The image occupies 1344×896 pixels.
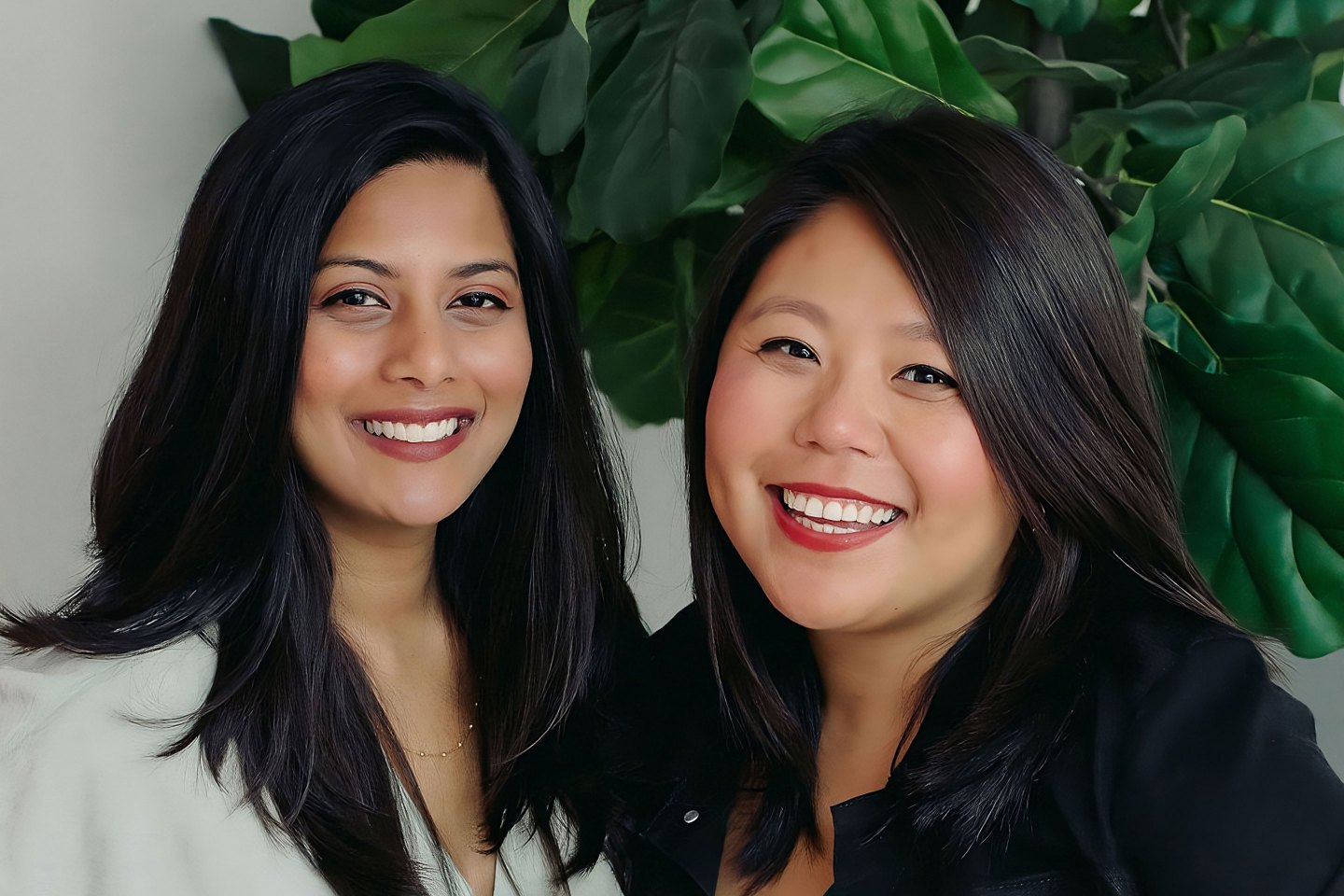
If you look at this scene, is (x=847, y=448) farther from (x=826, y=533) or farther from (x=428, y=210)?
(x=428, y=210)

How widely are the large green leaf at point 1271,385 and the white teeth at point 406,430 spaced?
2.90 ft

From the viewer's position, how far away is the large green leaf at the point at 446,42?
175 centimetres

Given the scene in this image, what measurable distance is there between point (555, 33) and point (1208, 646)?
4.05ft

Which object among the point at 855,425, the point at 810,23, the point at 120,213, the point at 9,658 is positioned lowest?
the point at 9,658

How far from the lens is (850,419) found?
1223mm

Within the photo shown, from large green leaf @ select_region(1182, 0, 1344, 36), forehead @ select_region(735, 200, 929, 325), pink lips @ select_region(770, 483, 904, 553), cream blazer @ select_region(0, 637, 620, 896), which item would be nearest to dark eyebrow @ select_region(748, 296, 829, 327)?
forehead @ select_region(735, 200, 929, 325)

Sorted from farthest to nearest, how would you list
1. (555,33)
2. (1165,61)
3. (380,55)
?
(1165,61), (555,33), (380,55)

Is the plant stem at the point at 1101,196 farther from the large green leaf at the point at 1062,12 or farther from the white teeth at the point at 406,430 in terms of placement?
the white teeth at the point at 406,430

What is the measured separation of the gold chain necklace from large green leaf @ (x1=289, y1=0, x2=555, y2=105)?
2.72 feet

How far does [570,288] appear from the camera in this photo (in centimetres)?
162

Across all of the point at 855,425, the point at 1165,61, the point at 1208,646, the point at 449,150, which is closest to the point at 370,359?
the point at 449,150

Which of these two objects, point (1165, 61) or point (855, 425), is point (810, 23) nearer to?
point (855, 425)

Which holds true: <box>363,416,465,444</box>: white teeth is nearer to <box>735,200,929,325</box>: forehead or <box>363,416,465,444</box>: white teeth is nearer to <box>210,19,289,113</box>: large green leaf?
<box>735,200,929,325</box>: forehead

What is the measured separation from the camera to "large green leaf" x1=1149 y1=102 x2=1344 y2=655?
5.03 feet
